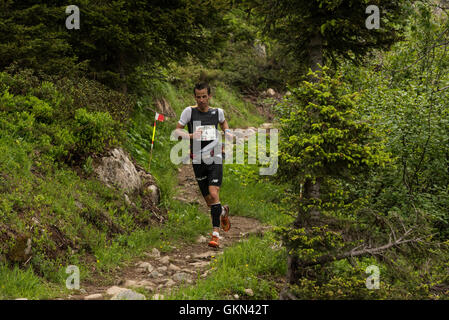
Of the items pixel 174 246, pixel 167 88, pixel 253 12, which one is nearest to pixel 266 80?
pixel 167 88

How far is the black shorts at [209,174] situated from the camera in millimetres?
6773

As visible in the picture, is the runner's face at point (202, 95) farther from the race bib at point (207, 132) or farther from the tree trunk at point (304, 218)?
the tree trunk at point (304, 218)

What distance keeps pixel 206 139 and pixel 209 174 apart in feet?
2.04

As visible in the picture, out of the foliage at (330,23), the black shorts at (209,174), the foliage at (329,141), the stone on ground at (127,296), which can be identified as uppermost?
the foliage at (330,23)

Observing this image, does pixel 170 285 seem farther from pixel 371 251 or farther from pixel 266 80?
pixel 266 80

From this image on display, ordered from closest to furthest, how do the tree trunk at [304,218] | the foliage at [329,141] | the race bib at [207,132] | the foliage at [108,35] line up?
the foliage at [329,141] → the tree trunk at [304,218] → the race bib at [207,132] → the foliage at [108,35]

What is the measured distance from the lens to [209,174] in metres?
6.84

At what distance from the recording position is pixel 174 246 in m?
7.00

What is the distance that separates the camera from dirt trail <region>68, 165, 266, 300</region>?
474 centimetres

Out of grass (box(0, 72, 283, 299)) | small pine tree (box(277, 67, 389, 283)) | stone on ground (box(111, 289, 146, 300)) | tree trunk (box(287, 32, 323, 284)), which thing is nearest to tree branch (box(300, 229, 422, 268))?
small pine tree (box(277, 67, 389, 283))

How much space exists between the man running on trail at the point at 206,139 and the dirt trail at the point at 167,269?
1.60ft

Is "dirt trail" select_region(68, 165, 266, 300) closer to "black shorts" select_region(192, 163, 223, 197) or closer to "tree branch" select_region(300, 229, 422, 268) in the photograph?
"black shorts" select_region(192, 163, 223, 197)

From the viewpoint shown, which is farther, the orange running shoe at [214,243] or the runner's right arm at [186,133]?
the orange running shoe at [214,243]

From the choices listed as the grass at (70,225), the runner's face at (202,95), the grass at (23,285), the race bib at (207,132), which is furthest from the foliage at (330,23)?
the grass at (23,285)
